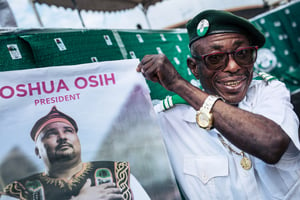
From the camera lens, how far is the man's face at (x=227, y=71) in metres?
1.29

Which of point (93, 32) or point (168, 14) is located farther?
point (168, 14)

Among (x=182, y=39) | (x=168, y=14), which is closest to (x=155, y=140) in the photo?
(x=182, y=39)

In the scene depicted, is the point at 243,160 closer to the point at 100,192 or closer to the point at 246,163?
the point at 246,163

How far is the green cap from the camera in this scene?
1323 millimetres

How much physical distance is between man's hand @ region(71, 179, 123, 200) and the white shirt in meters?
0.42

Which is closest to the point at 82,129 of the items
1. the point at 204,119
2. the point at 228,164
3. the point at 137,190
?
the point at 137,190

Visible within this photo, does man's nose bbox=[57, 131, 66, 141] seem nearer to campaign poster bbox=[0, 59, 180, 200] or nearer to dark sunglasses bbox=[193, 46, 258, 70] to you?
campaign poster bbox=[0, 59, 180, 200]

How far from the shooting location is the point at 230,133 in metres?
1.00

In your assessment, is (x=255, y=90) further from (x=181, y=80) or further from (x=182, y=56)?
(x=182, y=56)

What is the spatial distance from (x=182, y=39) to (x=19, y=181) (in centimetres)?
219

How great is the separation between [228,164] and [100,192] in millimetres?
634

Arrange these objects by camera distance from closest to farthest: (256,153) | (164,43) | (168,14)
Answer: (256,153) < (164,43) < (168,14)

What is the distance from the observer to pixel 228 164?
1.22 meters

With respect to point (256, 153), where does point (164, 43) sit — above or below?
above
